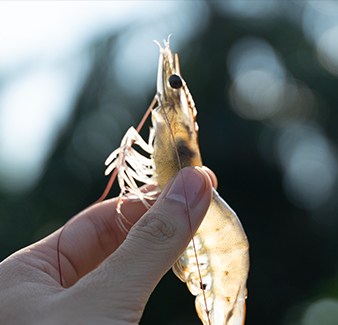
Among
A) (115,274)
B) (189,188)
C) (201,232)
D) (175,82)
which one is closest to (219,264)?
(201,232)

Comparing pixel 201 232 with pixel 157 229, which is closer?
pixel 157 229

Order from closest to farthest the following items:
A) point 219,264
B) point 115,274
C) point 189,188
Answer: point 115,274, point 189,188, point 219,264

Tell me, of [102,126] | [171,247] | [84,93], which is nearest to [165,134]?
[171,247]

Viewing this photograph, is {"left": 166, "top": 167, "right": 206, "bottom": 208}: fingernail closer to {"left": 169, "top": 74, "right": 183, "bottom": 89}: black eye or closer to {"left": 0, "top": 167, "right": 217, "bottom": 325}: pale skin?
{"left": 0, "top": 167, "right": 217, "bottom": 325}: pale skin

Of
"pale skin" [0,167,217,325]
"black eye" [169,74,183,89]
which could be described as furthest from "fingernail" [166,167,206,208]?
"black eye" [169,74,183,89]

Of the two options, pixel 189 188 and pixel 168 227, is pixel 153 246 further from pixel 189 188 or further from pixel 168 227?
pixel 189 188

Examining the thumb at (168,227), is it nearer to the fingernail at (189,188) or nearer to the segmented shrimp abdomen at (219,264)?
the fingernail at (189,188)

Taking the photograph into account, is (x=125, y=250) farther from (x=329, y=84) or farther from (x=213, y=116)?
(x=329, y=84)
